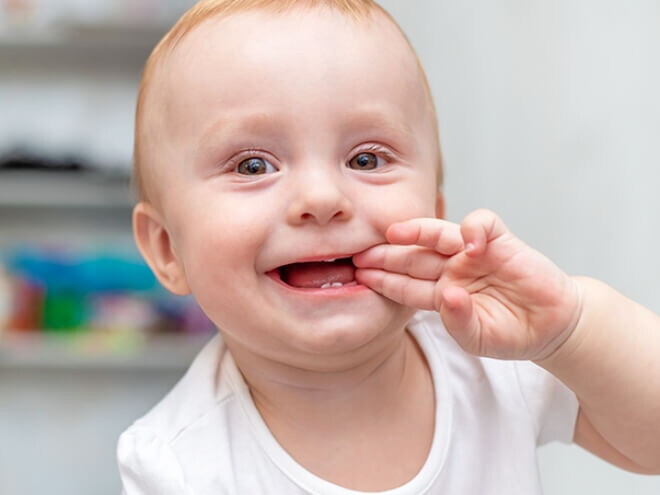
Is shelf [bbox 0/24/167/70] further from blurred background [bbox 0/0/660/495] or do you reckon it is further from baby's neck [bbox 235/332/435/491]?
baby's neck [bbox 235/332/435/491]

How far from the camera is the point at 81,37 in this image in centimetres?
248

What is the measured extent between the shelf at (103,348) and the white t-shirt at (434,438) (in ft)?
4.89

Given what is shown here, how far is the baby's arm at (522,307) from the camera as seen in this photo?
75cm

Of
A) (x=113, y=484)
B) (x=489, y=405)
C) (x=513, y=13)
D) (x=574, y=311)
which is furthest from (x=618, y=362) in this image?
(x=113, y=484)

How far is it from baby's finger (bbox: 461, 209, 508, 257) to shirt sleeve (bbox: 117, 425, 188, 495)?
367 millimetres

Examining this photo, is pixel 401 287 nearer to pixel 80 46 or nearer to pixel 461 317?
pixel 461 317

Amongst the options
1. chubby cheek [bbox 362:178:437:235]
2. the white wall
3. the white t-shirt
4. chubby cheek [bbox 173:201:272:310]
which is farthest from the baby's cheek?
the white wall

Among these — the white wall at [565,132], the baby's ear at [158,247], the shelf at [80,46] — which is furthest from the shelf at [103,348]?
the baby's ear at [158,247]

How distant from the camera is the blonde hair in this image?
859mm

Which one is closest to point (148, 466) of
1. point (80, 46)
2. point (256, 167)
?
point (256, 167)

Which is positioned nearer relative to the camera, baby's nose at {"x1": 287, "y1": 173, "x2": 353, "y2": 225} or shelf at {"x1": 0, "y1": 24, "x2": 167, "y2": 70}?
baby's nose at {"x1": 287, "y1": 173, "x2": 353, "y2": 225}

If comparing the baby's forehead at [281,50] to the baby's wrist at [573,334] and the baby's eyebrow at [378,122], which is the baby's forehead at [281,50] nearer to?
the baby's eyebrow at [378,122]

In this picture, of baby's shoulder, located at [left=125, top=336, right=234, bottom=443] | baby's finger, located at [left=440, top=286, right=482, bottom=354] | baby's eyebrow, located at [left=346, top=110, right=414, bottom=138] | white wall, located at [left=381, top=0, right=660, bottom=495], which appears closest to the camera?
baby's finger, located at [left=440, top=286, right=482, bottom=354]

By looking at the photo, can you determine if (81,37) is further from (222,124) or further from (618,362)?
(618,362)
